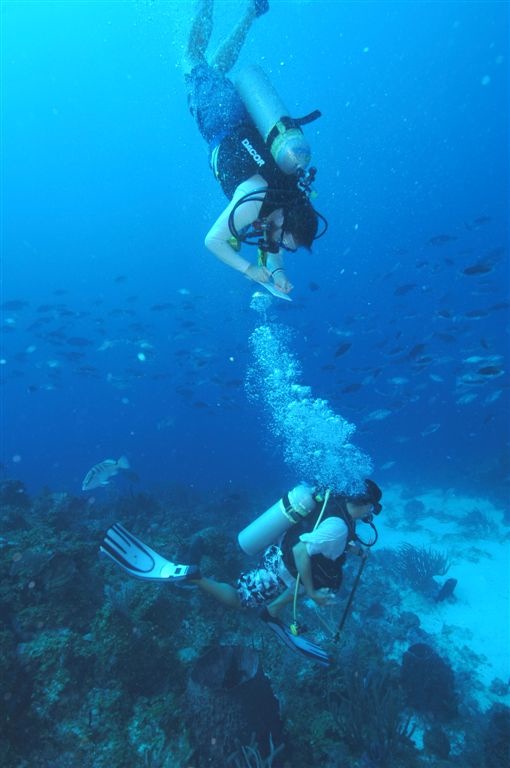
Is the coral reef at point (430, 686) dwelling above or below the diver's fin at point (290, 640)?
below

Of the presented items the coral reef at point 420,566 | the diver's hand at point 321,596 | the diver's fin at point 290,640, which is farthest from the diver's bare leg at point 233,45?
the coral reef at point 420,566

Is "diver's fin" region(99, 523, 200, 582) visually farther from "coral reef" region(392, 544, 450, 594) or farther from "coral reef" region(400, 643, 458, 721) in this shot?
"coral reef" region(392, 544, 450, 594)

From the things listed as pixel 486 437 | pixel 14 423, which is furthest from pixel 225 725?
pixel 14 423

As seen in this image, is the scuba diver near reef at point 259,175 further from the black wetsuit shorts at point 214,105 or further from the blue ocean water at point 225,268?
the blue ocean water at point 225,268

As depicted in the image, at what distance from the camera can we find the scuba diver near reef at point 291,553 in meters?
3.83

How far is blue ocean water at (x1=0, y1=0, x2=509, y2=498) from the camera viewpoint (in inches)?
933

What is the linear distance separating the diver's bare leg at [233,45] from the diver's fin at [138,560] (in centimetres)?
714

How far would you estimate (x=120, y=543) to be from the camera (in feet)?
Result: 15.1

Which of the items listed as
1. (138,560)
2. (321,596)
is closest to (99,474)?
(138,560)

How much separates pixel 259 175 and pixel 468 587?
35.8ft

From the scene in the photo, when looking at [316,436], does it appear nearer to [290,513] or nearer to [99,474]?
[290,513]

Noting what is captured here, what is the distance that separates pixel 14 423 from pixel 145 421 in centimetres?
2721

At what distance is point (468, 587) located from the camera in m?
9.81

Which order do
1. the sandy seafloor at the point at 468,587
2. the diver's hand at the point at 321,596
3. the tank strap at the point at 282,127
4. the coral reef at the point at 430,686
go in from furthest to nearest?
the sandy seafloor at the point at 468,587, the coral reef at the point at 430,686, the diver's hand at the point at 321,596, the tank strap at the point at 282,127
